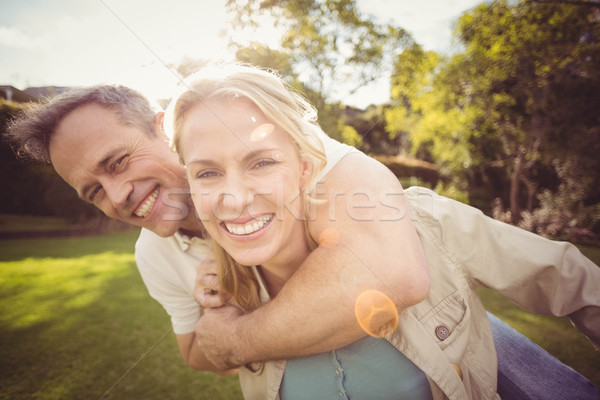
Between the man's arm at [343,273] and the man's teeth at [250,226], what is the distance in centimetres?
30

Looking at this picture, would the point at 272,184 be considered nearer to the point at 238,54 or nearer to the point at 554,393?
the point at 554,393

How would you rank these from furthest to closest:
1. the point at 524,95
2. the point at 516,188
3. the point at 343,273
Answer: the point at 516,188 → the point at 524,95 → the point at 343,273

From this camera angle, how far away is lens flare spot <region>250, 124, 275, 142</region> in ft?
4.66

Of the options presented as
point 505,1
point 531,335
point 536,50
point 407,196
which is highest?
point 505,1

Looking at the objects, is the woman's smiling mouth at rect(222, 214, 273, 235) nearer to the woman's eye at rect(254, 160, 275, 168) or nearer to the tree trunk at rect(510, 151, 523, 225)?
the woman's eye at rect(254, 160, 275, 168)

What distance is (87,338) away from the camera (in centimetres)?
469

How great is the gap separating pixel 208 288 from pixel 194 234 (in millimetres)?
534

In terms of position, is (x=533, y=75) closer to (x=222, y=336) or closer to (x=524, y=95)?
(x=524, y=95)

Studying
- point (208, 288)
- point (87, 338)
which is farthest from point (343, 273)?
point (87, 338)

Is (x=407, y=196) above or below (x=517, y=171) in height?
above

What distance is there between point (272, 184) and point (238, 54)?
3.82 metres

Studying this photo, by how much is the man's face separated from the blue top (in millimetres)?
1451

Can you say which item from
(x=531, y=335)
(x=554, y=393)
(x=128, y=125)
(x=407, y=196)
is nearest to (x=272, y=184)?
(x=407, y=196)

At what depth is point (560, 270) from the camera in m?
1.35
